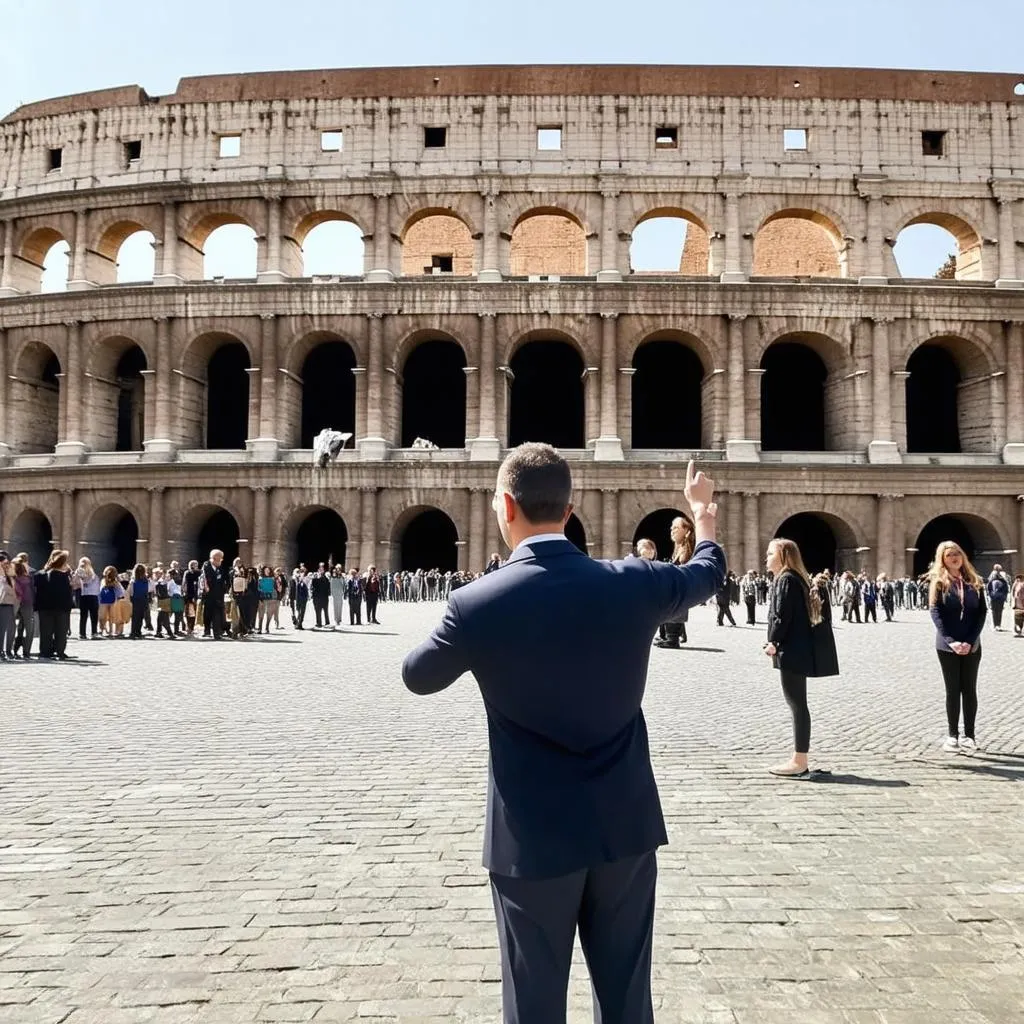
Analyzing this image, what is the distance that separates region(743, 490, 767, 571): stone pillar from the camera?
2641 cm

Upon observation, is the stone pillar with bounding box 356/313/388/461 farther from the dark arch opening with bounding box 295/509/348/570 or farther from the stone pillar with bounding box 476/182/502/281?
the dark arch opening with bounding box 295/509/348/570

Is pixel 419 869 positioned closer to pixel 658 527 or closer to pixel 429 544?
pixel 658 527

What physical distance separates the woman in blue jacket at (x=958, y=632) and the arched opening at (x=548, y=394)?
24.4 meters

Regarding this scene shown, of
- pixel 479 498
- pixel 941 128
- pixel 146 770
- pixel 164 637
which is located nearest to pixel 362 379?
pixel 479 498

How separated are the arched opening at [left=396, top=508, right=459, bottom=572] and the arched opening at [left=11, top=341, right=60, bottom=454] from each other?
41.7 feet

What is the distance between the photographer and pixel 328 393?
103ft

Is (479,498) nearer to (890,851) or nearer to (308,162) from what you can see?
(308,162)

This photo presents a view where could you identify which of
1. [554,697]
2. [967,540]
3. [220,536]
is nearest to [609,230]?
[967,540]

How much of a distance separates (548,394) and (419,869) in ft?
90.7

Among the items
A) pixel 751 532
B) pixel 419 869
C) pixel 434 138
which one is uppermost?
pixel 434 138

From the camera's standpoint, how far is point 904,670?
1139 centimetres

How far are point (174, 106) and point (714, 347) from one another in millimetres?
19159

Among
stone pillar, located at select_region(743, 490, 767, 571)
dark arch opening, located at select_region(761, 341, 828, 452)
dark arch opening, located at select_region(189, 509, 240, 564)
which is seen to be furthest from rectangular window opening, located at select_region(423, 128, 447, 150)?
stone pillar, located at select_region(743, 490, 767, 571)

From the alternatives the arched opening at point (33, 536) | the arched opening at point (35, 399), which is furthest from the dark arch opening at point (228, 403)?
the arched opening at point (33, 536)
